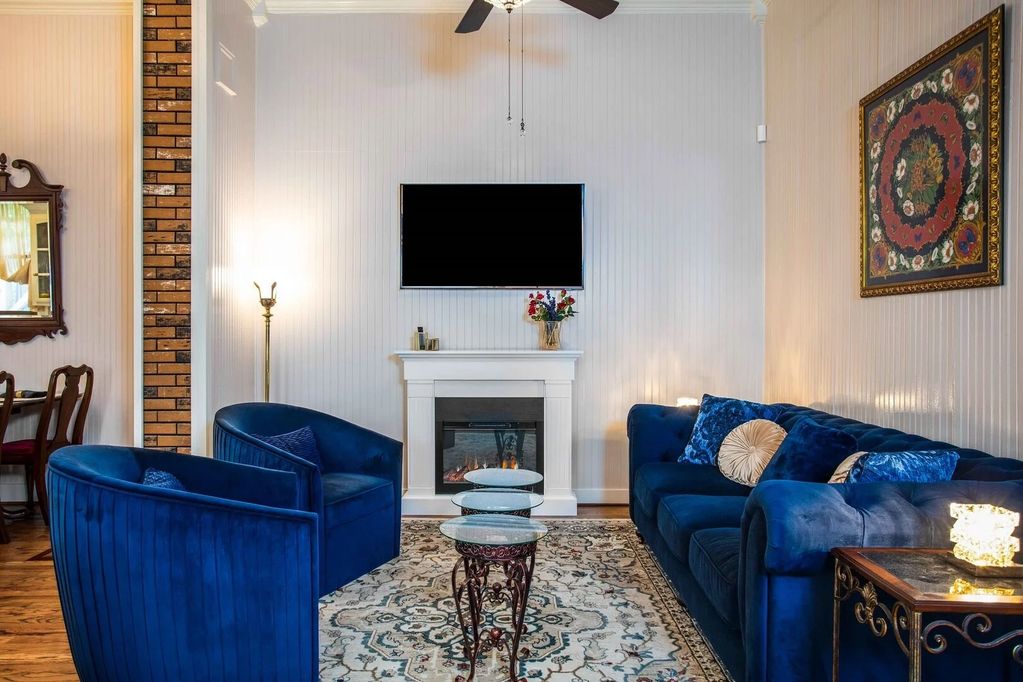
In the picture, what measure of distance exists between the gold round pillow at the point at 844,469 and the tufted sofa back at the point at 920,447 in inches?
11.4

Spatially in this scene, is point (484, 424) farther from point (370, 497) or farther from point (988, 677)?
point (988, 677)

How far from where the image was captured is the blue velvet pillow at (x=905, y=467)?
2303mm

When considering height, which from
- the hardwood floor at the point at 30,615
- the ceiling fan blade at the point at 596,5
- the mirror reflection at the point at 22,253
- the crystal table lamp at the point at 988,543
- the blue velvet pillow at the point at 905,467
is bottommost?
the hardwood floor at the point at 30,615

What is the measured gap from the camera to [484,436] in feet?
16.5

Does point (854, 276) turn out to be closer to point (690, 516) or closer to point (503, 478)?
point (690, 516)

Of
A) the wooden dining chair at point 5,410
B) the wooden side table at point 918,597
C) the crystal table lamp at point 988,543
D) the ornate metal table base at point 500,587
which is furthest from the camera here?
the wooden dining chair at point 5,410

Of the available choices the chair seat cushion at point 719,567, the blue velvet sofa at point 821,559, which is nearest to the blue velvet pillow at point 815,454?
the chair seat cushion at point 719,567

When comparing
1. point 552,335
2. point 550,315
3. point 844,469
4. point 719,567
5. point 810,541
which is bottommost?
point 719,567

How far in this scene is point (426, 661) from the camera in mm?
2670

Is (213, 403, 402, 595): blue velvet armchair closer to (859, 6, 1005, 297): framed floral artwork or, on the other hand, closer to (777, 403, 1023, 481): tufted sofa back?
(777, 403, 1023, 481): tufted sofa back

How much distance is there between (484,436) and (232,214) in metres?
2.21

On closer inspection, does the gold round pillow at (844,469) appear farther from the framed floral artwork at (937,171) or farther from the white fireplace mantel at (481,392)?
the white fireplace mantel at (481,392)

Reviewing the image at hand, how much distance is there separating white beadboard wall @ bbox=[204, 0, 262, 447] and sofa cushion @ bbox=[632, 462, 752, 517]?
8.17ft

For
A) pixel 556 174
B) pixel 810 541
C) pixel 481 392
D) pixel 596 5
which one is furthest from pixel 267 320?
pixel 810 541
